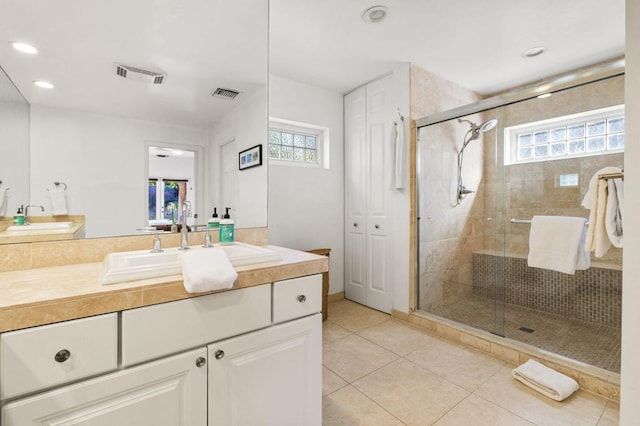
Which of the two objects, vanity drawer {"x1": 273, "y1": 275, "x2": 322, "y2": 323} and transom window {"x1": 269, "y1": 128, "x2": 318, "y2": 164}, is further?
transom window {"x1": 269, "y1": 128, "x2": 318, "y2": 164}

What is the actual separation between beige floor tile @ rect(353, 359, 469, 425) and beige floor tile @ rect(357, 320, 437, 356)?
0.24 m

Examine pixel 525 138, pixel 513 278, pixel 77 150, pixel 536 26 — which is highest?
pixel 536 26

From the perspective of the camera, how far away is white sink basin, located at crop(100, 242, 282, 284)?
0.93m

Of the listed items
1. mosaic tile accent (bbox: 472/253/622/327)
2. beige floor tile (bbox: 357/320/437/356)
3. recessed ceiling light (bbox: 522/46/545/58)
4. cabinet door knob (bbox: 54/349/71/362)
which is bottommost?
beige floor tile (bbox: 357/320/437/356)

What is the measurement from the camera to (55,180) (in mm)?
1214

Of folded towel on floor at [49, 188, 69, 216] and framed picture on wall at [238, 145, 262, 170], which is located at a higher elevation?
framed picture on wall at [238, 145, 262, 170]

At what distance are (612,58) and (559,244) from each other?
2043 millimetres

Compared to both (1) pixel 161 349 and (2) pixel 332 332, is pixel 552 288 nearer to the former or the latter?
(2) pixel 332 332

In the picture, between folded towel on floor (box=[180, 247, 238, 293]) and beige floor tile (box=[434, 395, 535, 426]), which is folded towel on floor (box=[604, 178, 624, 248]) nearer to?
beige floor tile (box=[434, 395, 535, 426])

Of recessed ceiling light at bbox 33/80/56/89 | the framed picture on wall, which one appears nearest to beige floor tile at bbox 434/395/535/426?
the framed picture on wall

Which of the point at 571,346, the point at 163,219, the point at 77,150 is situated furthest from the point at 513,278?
the point at 77,150

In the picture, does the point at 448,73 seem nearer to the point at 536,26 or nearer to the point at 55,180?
the point at 536,26

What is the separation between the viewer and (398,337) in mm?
2447

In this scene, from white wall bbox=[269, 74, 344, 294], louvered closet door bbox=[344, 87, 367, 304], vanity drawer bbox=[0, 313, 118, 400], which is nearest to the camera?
vanity drawer bbox=[0, 313, 118, 400]
